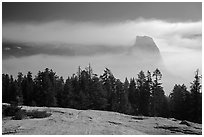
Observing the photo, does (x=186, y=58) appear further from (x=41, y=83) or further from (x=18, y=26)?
(x=41, y=83)

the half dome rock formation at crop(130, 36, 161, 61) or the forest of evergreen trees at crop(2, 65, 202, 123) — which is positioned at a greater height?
the half dome rock formation at crop(130, 36, 161, 61)

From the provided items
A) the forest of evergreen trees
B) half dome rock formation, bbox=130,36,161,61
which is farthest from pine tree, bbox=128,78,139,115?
half dome rock formation, bbox=130,36,161,61

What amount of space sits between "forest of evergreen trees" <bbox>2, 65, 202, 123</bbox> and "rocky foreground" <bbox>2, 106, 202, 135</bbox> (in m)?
0.66

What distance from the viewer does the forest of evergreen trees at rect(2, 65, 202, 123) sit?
6547 mm

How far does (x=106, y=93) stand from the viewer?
7371mm

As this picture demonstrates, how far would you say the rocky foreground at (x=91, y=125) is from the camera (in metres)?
5.25

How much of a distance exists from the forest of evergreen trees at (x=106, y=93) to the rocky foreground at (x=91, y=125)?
0.66 m

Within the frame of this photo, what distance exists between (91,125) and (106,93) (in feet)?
6.26

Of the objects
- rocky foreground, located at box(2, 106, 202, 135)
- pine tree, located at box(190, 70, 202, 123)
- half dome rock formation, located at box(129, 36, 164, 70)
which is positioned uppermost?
half dome rock formation, located at box(129, 36, 164, 70)

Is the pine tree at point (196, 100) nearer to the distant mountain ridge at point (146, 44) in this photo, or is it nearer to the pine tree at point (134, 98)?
the distant mountain ridge at point (146, 44)

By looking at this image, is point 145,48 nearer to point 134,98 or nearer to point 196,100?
point 196,100

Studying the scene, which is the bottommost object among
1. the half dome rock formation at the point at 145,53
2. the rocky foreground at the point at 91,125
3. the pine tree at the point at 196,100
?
the rocky foreground at the point at 91,125

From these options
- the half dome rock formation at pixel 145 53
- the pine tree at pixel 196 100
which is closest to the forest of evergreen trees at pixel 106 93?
the pine tree at pixel 196 100

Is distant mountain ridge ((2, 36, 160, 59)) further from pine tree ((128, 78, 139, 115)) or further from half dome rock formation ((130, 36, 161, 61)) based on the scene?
pine tree ((128, 78, 139, 115))
